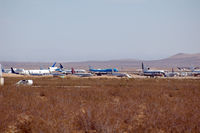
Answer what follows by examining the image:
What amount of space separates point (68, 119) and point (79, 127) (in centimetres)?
97

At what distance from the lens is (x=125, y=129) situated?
10453mm

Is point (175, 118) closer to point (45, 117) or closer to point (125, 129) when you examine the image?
point (125, 129)

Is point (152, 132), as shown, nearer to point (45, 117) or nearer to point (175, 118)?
point (175, 118)

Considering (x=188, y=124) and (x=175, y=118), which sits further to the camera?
(x=175, y=118)

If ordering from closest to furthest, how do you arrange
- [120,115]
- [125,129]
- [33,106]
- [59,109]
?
[125,129]
[120,115]
[59,109]
[33,106]

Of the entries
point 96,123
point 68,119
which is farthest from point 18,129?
point 96,123

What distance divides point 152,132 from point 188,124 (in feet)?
6.71

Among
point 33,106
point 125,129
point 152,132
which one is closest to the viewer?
point 152,132

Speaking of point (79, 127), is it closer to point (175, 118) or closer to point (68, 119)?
point (68, 119)

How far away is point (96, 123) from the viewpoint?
10016 mm

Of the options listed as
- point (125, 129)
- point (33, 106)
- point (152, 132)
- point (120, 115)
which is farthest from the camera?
point (33, 106)

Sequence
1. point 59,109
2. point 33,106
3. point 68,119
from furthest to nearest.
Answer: point 33,106 → point 59,109 → point 68,119

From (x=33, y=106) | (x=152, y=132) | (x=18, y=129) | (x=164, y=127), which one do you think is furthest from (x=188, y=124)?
(x=33, y=106)

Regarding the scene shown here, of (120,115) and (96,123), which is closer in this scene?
(96,123)
